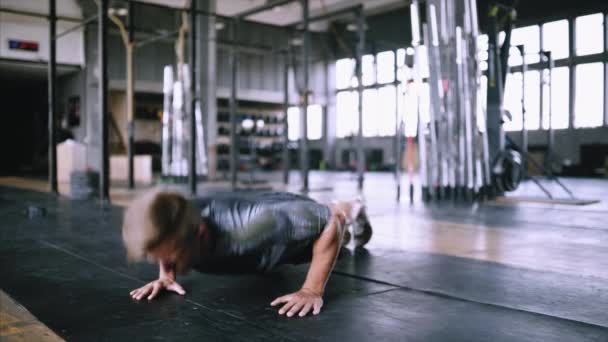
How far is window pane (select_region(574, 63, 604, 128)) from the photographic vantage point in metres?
12.4

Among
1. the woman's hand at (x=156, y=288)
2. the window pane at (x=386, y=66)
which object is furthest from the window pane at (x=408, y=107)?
the window pane at (x=386, y=66)

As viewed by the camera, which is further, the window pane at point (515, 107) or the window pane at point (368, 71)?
the window pane at point (368, 71)

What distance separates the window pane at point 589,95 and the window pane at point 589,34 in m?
0.37

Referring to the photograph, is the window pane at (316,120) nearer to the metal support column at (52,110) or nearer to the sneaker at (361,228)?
the metal support column at (52,110)

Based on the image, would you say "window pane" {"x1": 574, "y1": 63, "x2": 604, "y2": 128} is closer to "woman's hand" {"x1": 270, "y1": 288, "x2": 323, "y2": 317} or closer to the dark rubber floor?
the dark rubber floor

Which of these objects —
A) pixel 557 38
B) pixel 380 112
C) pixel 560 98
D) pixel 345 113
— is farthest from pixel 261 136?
pixel 557 38

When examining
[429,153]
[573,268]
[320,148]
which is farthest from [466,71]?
[320,148]

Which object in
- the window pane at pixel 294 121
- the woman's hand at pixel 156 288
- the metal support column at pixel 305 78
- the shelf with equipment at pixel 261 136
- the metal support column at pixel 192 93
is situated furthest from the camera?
the window pane at pixel 294 121

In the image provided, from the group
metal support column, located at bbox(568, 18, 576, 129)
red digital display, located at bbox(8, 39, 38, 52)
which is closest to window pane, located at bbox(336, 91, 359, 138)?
metal support column, located at bbox(568, 18, 576, 129)

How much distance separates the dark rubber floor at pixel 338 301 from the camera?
1.64 m

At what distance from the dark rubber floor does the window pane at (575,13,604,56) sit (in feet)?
38.2

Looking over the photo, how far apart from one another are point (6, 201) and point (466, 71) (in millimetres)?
5214

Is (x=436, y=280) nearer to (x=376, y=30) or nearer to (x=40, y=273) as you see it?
(x=40, y=273)

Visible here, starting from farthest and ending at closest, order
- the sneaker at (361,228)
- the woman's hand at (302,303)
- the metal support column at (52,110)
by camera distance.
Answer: the metal support column at (52,110), the sneaker at (361,228), the woman's hand at (302,303)
